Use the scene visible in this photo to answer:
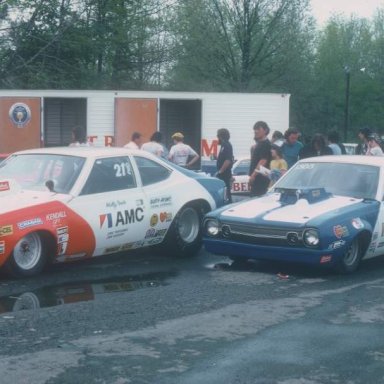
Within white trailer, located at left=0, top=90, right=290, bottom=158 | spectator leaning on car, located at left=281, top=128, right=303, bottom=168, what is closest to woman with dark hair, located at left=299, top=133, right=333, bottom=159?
spectator leaning on car, located at left=281, top=128, right=303, bottom=168

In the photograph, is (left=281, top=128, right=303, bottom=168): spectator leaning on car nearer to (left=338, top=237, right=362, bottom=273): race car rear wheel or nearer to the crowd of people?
the crowd of people

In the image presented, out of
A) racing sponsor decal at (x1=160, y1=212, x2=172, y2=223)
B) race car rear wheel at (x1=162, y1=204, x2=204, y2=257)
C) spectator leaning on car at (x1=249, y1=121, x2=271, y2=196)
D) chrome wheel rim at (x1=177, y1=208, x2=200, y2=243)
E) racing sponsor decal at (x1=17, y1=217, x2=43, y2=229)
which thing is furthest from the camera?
spectator leaning on car at (x1=249, y1=121, x2=271, y2=196)

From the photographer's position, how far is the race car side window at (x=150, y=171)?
10.8 metres

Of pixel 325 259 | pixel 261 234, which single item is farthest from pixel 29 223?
pixel 325 259

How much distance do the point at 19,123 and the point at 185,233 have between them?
1044 cm

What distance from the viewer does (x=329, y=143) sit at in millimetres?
14766

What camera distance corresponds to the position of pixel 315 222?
9.48 m

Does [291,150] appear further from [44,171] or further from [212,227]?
[44,171]

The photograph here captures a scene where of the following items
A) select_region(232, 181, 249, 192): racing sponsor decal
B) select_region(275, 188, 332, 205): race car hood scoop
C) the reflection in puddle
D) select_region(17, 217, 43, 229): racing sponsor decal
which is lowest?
the reflection in puddle

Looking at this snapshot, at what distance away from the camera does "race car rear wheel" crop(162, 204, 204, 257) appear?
1095cm

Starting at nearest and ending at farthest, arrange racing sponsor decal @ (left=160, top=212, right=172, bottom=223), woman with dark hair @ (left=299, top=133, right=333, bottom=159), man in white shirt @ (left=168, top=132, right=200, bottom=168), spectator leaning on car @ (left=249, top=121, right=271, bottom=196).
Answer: racing sponsor decal @ (left=160, top=212, right=172, bottom=223) < spectator leaning on car @ (left=249, top=121, right=271, bottom=196) < woman with dark hair @ (left=299, top=133, right=333, bottom=159) < man in white shirt @ (left=168, top=132, right=200, bottom=168)

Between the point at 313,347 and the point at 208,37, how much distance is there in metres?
35.2

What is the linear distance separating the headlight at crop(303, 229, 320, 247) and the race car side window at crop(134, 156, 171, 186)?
2226 mm

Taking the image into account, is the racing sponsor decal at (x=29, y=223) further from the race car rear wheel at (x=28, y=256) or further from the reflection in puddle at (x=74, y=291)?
the reflection in puddle at (x=74, y=291)
